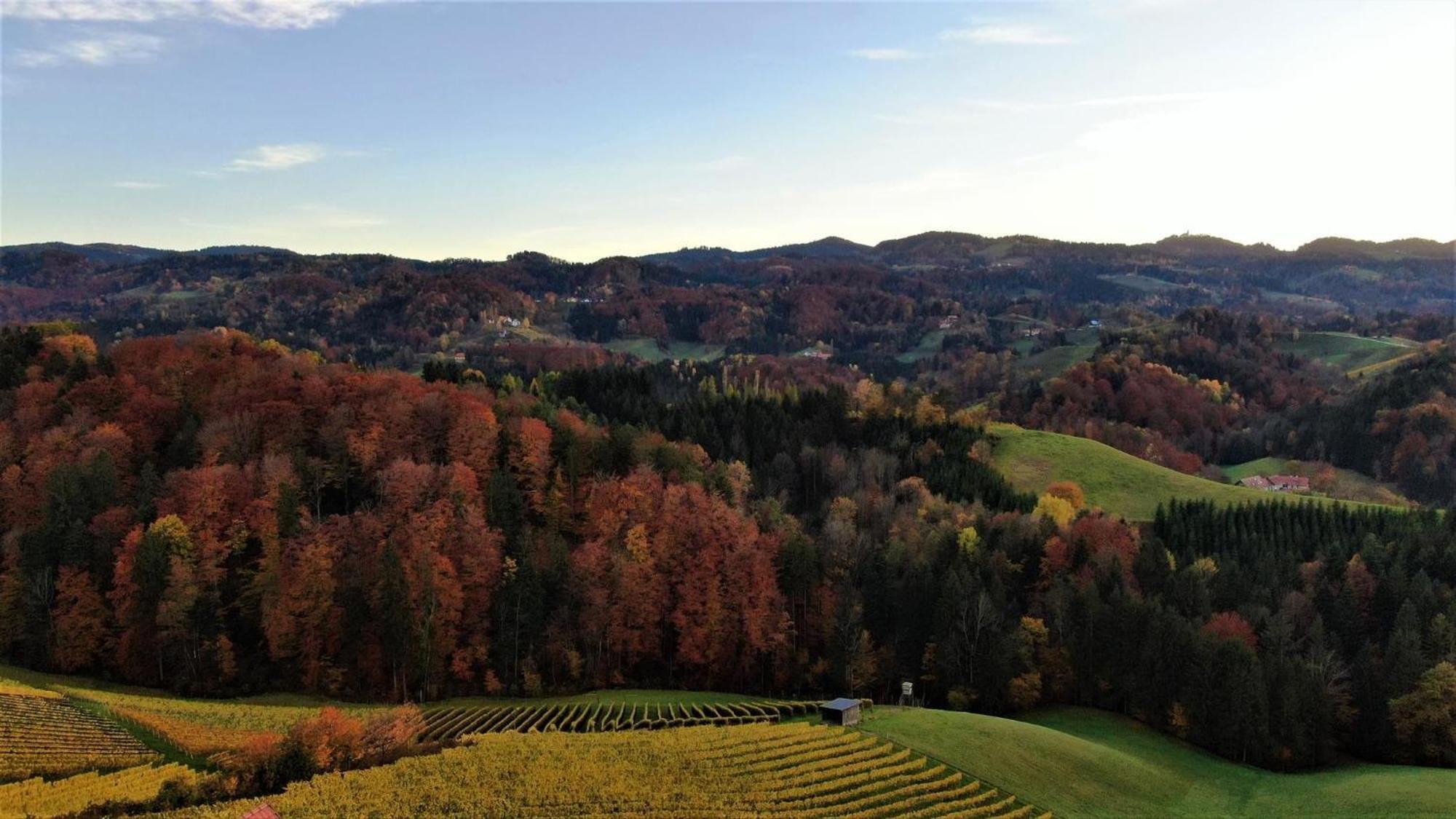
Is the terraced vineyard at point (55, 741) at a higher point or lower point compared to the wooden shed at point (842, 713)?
higher

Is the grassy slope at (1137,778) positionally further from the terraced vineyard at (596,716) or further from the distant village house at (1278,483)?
the distant village house at (1278,483)

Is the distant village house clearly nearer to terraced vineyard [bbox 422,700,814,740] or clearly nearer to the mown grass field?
the mown grass field

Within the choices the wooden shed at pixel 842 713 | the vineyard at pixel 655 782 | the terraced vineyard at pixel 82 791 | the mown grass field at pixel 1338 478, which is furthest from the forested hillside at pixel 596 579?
the mown grass field at pixel 1338 478

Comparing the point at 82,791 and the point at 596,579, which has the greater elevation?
the point at 82,791

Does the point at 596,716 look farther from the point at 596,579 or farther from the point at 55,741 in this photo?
the point at 55,741

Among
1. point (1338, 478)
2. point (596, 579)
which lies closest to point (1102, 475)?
point (1338, 478)

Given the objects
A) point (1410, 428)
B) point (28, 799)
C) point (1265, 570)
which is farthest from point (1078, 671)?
point (1410, 428)
